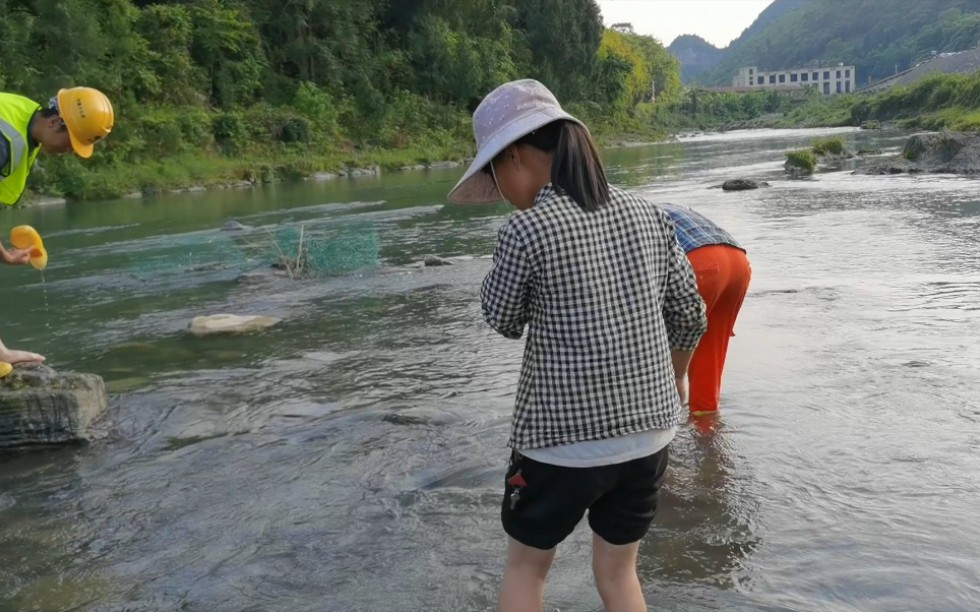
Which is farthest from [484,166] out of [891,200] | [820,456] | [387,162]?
[387,162]

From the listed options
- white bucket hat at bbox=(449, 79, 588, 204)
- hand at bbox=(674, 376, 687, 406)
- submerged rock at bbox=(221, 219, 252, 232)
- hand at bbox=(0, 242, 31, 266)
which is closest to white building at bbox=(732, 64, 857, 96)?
submerged rock at bbox=(221, 219, 252, 232)

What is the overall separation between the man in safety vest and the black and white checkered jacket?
338 centimetres

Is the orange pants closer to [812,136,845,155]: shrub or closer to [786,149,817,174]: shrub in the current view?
[786,149,817,174]: shrub

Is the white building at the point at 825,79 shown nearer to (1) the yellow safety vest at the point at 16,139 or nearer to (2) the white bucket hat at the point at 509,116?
(1) the yellow safety vest at the point at 16,139

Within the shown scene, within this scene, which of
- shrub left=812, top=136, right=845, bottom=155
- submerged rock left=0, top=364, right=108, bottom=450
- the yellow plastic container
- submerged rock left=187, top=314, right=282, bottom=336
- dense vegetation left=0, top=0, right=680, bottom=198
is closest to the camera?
submerged rock left=0, top=364, right=108, bottom=450

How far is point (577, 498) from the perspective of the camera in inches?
87.1

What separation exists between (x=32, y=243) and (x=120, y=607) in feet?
10.9

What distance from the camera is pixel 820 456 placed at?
4125 millimetres

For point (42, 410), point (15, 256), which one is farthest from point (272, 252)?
point (42, 410)

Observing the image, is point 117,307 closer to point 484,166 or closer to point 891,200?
point 484,166

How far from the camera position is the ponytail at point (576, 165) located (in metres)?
2.16

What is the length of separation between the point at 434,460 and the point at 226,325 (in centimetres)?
397

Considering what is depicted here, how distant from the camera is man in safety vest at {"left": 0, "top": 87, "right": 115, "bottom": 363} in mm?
4398

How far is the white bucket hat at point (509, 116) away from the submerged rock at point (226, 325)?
5.69 meters
